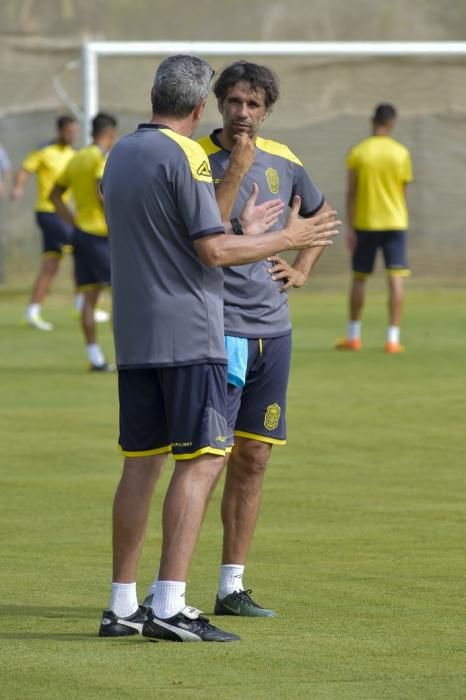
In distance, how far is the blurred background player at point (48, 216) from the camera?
2006cm

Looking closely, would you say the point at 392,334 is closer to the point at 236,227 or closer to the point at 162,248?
the point at 236,227

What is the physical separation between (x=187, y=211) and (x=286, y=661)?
5.15 feet

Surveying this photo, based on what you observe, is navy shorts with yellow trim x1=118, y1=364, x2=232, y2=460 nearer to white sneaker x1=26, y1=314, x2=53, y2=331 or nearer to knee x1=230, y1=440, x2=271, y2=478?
knee x1=230, y1=440, x2=271, y2=478

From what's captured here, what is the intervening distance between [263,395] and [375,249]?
10.9 metres

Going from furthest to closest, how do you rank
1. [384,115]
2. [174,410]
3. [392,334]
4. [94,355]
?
[384,115] → [392,334] → [94,355] → [174,410]

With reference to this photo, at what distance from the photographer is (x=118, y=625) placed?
20.5 feet

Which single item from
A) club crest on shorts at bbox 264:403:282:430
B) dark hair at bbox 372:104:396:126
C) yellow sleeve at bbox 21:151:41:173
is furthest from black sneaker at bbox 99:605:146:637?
yellow sleeve at bbox 21:151:41:173

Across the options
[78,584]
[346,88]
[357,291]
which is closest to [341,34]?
[346,88]

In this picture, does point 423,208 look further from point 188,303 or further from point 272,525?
point 188,303

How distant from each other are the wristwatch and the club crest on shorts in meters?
0.81

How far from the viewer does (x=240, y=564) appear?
6895mm

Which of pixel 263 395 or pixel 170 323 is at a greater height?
pixel 170 323

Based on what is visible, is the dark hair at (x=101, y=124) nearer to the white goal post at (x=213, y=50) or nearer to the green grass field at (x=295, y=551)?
the green grass field at (x=295, y=551)

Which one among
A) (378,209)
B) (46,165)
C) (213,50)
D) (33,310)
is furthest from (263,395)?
(213,50)
